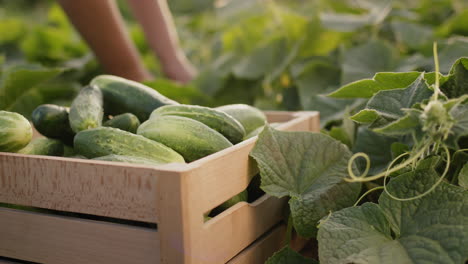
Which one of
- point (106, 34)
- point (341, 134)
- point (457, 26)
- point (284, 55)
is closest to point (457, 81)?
point (341, 134)

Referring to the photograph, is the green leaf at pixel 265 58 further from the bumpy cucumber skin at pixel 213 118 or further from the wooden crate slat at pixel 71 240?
the wooden crate slat at pixel 71 240

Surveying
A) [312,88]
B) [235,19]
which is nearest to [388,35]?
[312,88]

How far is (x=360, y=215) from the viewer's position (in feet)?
2.88

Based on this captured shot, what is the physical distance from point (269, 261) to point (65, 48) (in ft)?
6.04

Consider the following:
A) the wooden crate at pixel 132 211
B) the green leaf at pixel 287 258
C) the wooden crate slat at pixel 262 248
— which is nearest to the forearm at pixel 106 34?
the wooden crate at pixel 132 211

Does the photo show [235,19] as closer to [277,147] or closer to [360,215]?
[277,147]

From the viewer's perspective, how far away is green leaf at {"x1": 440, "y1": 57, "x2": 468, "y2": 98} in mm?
911

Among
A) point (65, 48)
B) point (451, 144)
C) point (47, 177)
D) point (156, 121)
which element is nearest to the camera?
point (451, 144)

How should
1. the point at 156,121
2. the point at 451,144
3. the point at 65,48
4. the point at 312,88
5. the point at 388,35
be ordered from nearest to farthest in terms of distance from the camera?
the point at 451,144 → the point at 156,121 → the point at 312,88 → the point at 388,35 → the point at 65,48

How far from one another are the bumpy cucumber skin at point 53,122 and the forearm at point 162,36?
0.96m

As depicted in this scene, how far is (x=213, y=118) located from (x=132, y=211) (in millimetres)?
277

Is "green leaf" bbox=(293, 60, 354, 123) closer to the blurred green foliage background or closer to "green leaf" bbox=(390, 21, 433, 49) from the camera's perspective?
the blurred green foliage background

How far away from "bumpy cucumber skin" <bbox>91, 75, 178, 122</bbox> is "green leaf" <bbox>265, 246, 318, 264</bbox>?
407 millimetres

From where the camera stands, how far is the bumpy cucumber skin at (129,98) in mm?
1167
